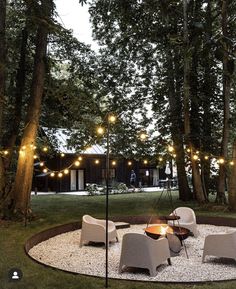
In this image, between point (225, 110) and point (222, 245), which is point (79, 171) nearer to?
point (225, 110)

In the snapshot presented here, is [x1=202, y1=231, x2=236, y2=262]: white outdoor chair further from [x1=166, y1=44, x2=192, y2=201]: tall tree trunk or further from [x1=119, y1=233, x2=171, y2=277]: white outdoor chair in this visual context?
[x1=166, y1=44, x2=192, y2=201]: tall tree trunk

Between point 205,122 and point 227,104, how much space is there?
6.57 feet

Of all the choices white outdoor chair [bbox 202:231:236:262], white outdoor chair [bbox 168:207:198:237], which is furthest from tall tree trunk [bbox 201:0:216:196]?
white outdoor chair [bbox 202:231:236:262]

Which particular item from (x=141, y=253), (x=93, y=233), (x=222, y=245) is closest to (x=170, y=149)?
(x=93, y=233)

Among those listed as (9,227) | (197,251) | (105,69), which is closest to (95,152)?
(105,69)

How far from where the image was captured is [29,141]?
33.8ft


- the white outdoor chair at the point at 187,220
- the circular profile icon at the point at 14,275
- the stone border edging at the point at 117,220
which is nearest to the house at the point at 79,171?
the stone border edging at the point at 117,220

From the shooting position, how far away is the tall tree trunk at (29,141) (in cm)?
1006

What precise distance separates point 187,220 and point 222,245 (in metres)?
2.86

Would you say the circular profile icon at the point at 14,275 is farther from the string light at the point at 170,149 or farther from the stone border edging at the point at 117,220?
the string light at the point at 170,149

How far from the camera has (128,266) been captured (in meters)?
6.03

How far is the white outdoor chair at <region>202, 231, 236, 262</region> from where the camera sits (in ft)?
21.2

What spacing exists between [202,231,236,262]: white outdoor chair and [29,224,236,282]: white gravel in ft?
0.66

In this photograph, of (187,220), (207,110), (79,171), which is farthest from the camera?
(79,171)
